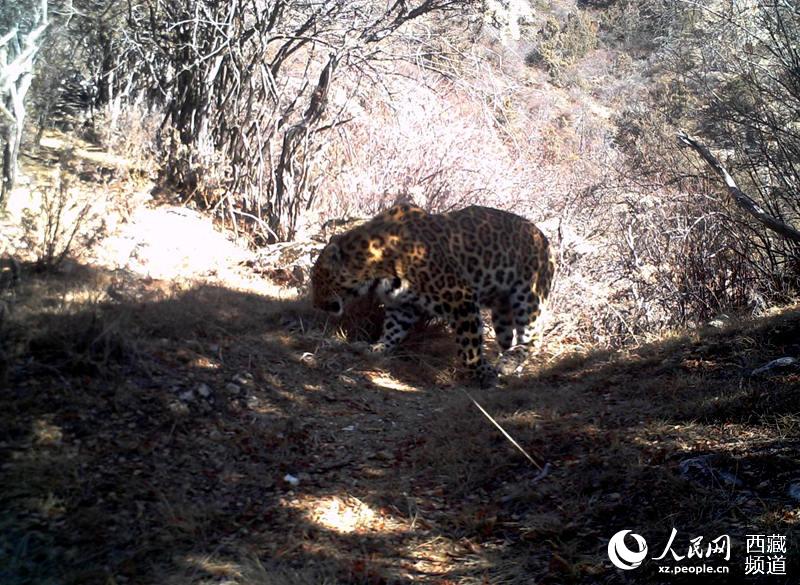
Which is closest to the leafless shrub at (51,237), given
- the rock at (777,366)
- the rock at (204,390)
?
the rock at (204,390)

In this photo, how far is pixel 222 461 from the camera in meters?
4.88

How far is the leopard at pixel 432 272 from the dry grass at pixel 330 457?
0.95 metres

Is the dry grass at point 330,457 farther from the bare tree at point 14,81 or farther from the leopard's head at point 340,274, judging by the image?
the bare tree at point 14,81

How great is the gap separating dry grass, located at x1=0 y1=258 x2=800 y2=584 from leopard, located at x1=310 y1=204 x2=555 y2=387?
95 cm

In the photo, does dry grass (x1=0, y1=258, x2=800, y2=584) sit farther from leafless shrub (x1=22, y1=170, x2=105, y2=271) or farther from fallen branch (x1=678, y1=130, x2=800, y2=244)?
fallen branch (x1=678, y1=130, x2=800, y2=244)

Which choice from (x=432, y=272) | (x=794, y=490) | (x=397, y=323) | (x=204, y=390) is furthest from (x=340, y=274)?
(x=794, y=490)

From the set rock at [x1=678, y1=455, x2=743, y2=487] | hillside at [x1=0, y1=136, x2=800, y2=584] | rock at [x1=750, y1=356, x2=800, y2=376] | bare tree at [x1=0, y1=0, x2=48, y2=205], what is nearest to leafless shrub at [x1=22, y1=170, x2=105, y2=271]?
hillside at [x1=0, y1=136, x2=800, y2=584]

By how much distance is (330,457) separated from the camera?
17.7 ft

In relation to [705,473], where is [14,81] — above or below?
above

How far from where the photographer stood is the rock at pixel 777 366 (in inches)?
221

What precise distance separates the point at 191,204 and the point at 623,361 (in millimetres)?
6206

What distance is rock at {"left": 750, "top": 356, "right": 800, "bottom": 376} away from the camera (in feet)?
18.4

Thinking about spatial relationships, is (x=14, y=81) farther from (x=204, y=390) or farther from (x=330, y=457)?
(x=330, y=457)

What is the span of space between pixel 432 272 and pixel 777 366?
3.18 metres
